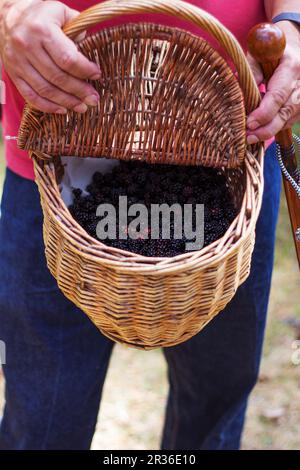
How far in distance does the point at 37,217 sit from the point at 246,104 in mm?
510

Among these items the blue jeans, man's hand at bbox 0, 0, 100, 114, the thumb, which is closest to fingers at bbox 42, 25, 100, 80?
man's hand at bbox 0, 0, 100, 114

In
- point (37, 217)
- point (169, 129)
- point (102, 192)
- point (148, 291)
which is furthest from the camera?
point (37, 217)

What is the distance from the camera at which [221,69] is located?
0.99m

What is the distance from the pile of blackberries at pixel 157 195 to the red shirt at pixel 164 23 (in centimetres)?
19

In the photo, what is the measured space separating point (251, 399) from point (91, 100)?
139cm

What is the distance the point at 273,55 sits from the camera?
101 cm

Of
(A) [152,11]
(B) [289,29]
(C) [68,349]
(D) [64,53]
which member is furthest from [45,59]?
(C) [68,349]

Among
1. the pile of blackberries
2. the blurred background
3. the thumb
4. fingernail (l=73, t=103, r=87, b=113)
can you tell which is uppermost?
the thumb

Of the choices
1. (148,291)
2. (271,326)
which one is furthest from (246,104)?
(271,326)

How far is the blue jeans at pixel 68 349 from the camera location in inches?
52.2

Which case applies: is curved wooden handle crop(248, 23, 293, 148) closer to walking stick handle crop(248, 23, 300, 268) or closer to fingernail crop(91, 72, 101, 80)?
walking stick handle crop(248, 23, 300, 268)

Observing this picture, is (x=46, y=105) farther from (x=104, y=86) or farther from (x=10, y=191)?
(x=10, y=191)

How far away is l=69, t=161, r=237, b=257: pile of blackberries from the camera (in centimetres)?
108

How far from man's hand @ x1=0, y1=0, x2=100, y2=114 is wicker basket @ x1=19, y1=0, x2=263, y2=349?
4 centimetres
